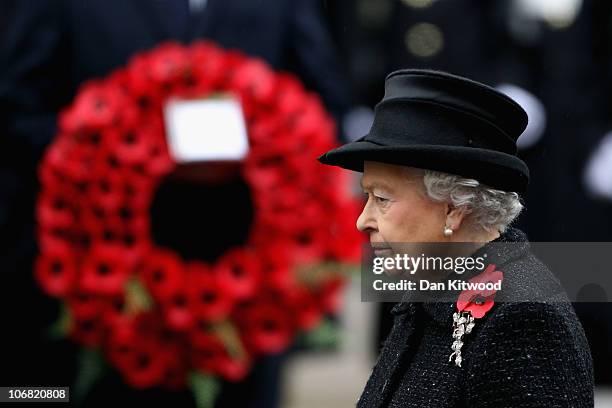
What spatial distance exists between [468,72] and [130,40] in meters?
1.95

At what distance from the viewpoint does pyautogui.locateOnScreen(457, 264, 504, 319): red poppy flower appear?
172 centimetres

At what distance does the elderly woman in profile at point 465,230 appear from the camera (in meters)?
1.64

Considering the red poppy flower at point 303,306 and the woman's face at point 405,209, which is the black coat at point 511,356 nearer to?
the woman's face at point 405,209

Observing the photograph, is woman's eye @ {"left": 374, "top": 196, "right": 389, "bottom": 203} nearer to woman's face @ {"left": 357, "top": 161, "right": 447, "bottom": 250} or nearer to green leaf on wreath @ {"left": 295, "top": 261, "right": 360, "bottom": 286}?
woman's face @ {"left": 357, "top": 161, "right": 447, "bottom": 250}

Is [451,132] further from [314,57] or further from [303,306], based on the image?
[314,57]

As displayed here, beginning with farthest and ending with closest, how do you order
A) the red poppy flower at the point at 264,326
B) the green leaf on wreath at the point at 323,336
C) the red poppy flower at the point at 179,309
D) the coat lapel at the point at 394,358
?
the green leaf on wreath at the point at 323,336, the red poppy flower at the point at 264,326, the red poppy flower at the point at 179,309, the coat lapel at the point at 394,358

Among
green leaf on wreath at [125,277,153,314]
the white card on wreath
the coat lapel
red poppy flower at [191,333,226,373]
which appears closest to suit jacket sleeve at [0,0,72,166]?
the white card on wreath

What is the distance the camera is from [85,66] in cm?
363

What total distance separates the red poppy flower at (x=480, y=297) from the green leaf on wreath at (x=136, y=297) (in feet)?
5.01

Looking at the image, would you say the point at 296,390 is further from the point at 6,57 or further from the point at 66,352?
the point at 6,57

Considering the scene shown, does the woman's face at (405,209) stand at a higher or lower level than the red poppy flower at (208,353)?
higher

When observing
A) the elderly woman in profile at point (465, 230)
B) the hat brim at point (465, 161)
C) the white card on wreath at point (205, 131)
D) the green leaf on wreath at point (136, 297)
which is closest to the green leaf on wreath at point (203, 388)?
the green leaf on wreath at point (136, 297)

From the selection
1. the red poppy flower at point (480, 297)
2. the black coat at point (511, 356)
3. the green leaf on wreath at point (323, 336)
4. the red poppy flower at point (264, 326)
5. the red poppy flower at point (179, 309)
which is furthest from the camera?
the green leaf on wreath at point (323, 336)

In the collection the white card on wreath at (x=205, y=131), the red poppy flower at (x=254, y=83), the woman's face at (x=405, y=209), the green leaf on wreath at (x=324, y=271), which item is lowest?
the green leaf on wreath at (x=324, y=271)
